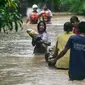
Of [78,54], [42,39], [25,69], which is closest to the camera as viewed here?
[78,54]

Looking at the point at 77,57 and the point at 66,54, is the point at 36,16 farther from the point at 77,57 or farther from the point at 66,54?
the point at 77,57

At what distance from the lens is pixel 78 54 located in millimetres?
7539

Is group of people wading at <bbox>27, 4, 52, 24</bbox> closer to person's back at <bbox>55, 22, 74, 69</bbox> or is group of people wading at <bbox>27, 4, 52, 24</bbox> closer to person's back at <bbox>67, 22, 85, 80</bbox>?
person's back at <bbox>55, 22, 74, 69</bbox>

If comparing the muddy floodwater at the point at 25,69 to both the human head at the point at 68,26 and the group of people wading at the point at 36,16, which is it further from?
the group of people wading at the point at 36,16

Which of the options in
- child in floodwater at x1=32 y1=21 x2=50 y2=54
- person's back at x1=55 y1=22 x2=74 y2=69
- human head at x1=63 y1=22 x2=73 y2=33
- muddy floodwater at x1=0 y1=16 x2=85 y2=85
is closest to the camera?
muddy floodwater at x1=0 y1=16 x2=85 y2=85

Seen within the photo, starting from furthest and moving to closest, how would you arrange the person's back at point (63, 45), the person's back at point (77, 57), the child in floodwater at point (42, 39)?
the child in floodwater at point (42, 39)
the person's back at point (63, 45)
the person's back at point (77, 57)

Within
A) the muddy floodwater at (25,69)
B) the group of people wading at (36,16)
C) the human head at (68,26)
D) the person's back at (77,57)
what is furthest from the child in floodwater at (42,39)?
the group of people wading at (36,16)

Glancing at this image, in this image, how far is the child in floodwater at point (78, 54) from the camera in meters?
7.45

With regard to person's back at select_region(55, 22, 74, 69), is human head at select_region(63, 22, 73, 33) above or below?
above

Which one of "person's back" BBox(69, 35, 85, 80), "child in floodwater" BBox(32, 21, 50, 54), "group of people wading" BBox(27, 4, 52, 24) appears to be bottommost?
"group of people wading" BBox(27, 4, 52, 24)

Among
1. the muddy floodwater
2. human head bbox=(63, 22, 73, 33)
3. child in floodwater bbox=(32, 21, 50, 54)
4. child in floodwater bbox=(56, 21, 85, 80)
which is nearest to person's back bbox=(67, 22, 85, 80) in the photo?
child in floodwater bbox=(56, 21, 85, 80)

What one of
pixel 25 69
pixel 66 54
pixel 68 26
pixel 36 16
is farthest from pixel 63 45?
pixel 36 16

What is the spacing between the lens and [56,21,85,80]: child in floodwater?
745cm

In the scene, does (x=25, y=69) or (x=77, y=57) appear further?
(x=25, y=69)
